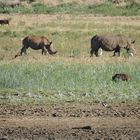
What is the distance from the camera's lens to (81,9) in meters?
52.6

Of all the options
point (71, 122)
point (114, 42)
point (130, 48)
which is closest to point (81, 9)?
point (114, 42)

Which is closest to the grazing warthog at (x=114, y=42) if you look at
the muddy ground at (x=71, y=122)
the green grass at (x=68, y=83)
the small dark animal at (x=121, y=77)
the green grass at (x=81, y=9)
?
the green grass at (x=68, y=83)

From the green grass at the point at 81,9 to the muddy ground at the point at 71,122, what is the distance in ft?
118

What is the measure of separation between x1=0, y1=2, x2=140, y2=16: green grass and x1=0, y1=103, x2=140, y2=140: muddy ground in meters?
35.9

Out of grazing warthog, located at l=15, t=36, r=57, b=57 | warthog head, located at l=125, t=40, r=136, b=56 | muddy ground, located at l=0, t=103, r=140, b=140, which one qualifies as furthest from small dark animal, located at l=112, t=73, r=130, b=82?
grazing warthog, located at l=15, t=36, r=57, b=57

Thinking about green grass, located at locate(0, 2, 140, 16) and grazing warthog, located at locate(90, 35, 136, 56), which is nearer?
grazing warthog, located at locate(90, 35, 136, 56)

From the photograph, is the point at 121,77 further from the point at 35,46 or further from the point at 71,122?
the point at 35,46

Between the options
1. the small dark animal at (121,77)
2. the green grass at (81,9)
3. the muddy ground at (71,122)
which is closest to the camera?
the muddy ground at (71,122)

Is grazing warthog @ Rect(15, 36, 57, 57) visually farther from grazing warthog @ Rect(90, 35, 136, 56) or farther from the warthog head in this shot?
the warthog head

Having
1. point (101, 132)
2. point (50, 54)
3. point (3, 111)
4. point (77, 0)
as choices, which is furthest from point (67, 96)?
point (77, 0)

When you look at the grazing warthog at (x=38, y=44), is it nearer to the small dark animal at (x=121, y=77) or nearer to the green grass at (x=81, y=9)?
the small dark animal at (x=121, y=77)

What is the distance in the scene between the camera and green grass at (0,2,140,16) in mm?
50625

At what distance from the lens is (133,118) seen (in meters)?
12.8

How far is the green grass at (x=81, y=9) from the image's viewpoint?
5062 centimetres
